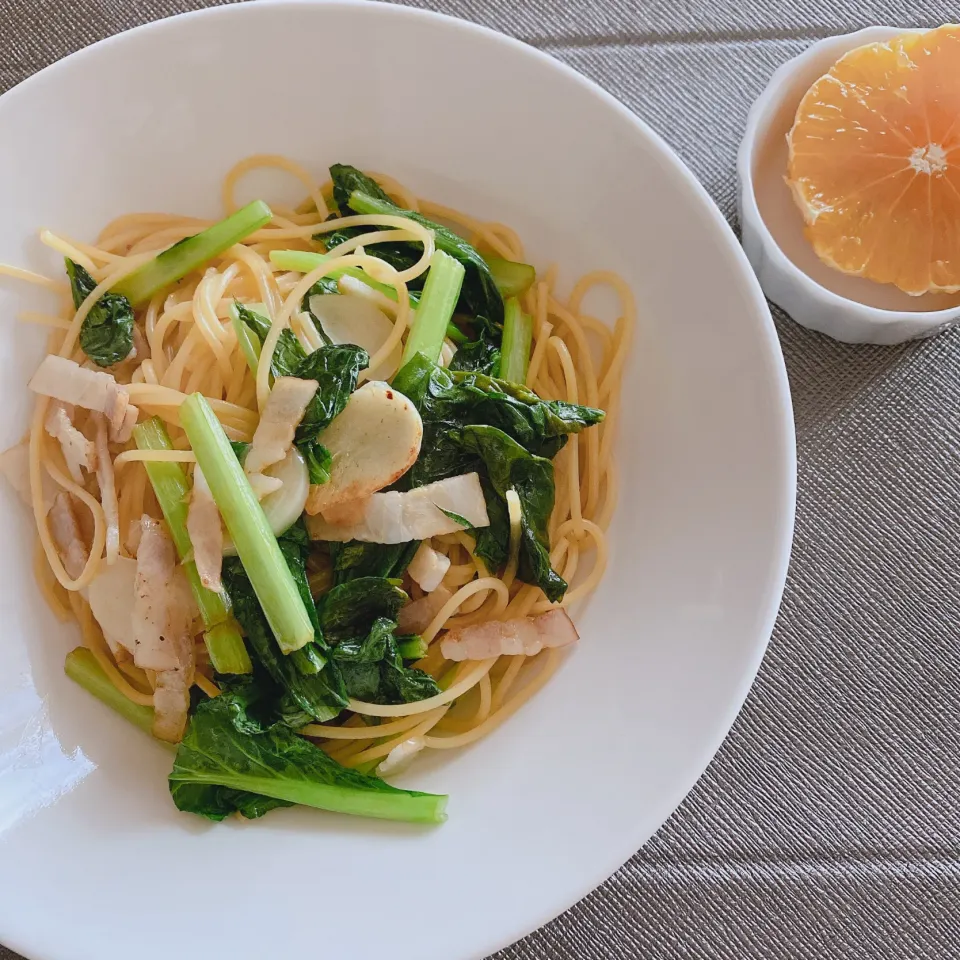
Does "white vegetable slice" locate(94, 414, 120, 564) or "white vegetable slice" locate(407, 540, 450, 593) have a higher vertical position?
"white vegetable slice" locate(94, 414, 120, 564)

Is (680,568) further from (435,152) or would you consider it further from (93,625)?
(93,625)

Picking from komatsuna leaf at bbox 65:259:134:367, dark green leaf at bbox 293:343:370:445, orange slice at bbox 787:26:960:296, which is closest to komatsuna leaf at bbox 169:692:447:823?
dark green leaf at bbox 293:343:370:445

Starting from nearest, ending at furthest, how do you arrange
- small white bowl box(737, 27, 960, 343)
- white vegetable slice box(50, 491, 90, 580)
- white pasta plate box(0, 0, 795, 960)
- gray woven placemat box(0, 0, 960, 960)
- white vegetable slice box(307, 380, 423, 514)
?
white pasta plate box(0, 0, 795, 960) < white vegetable slice box(307, 380, 423, 514) < white vegetable slice box(50, 491, 90, 580) < gray woven placemat box(0, 0, 960, 960) < small white bowl box(737, 27, 960, 343)

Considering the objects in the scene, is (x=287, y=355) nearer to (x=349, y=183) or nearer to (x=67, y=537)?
(x=349, y=183)

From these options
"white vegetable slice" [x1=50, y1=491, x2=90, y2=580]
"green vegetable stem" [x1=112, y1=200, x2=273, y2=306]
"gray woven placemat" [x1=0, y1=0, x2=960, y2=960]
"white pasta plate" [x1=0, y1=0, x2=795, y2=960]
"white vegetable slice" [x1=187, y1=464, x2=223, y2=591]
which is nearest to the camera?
"white pasta plate" [x1=0, y1=0, x2=795, y2=960]

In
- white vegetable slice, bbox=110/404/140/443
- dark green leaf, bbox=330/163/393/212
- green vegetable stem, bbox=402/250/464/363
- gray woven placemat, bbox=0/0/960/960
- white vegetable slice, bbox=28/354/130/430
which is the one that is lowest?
gray woven placemat, bbox=0/0/960/960

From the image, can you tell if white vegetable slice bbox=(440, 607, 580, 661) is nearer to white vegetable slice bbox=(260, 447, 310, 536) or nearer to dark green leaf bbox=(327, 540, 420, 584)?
dark green leaf bbox=(327, 540, 420, 584)

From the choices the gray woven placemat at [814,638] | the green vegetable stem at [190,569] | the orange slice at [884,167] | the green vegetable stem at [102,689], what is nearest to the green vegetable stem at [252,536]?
the green vegetable stem at [190,569]
